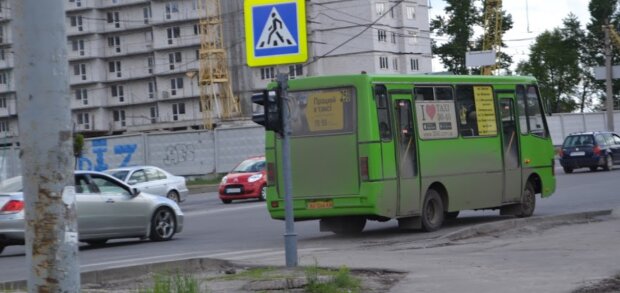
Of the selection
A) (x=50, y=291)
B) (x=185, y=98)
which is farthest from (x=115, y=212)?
(x=185, y=98)

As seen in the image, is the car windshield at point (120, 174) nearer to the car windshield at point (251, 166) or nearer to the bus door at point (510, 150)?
the car windshield at point (251, 166)

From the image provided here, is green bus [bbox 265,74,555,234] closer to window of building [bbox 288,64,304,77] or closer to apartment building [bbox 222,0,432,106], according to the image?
window of building [bbox 288,64,304,77]

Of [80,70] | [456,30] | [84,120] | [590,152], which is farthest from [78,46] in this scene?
[590,152]

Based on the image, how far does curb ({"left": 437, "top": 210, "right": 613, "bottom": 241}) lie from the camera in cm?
1881

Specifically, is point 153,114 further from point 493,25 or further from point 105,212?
point 105,212

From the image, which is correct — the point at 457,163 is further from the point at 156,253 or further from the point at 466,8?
the point at 466,8

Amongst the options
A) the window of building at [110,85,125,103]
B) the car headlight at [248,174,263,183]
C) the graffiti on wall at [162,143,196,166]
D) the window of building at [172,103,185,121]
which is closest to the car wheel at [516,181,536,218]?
the car headlight at [248,174,263,183]

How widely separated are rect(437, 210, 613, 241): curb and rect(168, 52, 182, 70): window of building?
82390 mm

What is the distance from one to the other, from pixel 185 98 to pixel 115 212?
83.5 m

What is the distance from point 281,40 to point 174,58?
3520 inches

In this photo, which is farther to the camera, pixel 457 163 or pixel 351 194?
pixel 457 163

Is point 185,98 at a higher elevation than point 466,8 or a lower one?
lower

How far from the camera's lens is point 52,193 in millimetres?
5949

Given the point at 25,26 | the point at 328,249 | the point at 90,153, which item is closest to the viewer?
the point at 25,26
